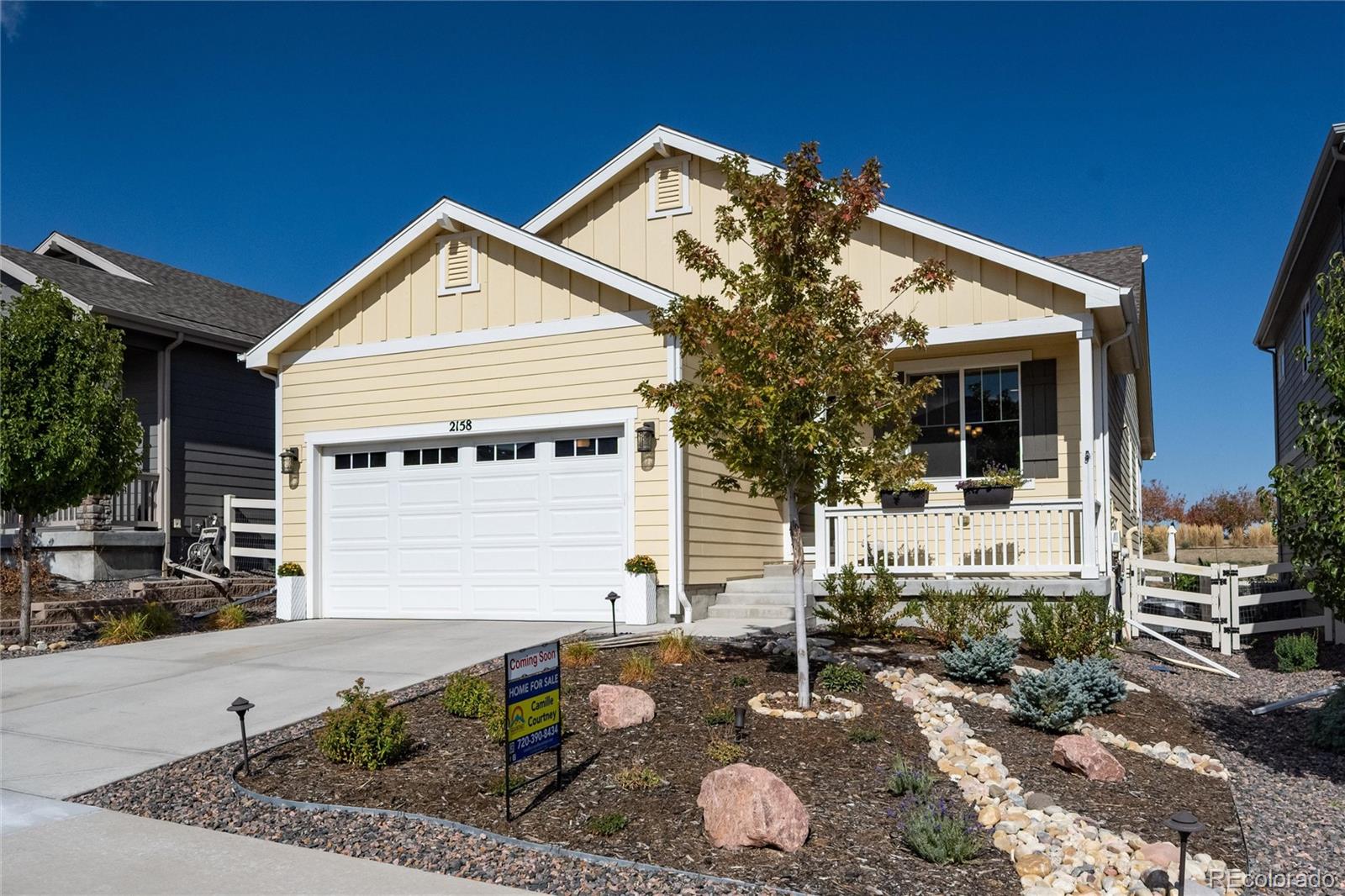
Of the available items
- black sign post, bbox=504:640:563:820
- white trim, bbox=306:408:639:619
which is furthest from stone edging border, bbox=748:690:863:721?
white trim, bbox=306:408:639:619

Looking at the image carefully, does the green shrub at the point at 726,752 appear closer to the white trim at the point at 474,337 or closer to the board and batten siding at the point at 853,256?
the board and batten siding at the point at 853,256

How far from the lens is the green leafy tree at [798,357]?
6.96 metres

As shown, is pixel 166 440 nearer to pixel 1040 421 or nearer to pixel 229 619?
pixel 229 619

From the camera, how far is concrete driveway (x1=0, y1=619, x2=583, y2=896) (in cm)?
456

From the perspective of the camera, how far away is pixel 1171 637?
12.8 meters

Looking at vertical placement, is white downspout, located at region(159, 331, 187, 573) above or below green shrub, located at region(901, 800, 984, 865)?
above

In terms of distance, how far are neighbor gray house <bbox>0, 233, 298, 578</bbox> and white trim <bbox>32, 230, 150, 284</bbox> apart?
0.02 metres

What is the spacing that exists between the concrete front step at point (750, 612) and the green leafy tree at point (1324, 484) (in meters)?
5.97

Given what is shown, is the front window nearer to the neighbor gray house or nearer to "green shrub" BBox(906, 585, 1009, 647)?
"green shrub" BBox(906, 585, 1009, 647)

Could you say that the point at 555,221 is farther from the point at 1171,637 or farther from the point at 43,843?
the point at 43,843

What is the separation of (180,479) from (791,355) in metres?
13.9

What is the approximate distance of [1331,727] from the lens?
6.97 m

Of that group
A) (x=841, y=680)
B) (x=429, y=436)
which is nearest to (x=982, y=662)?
(x=841, y=680)

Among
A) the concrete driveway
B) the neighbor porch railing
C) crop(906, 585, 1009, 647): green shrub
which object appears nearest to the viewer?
the concrete driveway
